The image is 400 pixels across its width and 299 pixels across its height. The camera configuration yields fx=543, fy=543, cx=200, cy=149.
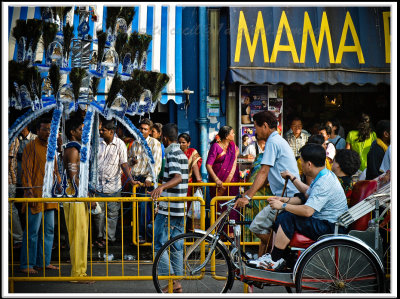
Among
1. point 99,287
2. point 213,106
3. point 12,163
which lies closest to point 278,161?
point 99,287

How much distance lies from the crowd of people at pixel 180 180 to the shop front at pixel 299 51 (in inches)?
52.9

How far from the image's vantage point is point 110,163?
8.44m

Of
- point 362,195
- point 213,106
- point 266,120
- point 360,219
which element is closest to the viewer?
point 360,219

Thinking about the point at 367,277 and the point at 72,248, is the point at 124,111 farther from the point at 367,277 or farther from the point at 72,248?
the point at 367,277

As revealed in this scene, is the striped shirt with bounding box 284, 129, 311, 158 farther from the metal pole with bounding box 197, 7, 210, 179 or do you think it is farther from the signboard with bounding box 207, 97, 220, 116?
the metal pole with bounding box 197, 7, 210, 179

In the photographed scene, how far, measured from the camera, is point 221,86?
1112 centimetres

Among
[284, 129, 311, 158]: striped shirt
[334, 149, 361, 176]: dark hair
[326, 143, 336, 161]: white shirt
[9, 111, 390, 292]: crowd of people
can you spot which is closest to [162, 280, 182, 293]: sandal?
[9, 111, 390, 292]: crowd of people

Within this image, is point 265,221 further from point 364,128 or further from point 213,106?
point 213,106

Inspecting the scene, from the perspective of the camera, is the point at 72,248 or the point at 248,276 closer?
the point at 248,276

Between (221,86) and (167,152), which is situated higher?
(221,86)

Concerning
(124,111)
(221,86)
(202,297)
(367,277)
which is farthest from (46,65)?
(221,86)

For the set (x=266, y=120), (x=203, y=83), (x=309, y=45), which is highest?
(x=309, y=45)

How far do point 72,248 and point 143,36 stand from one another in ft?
9.27

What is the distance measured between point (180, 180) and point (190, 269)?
1.01 metres
